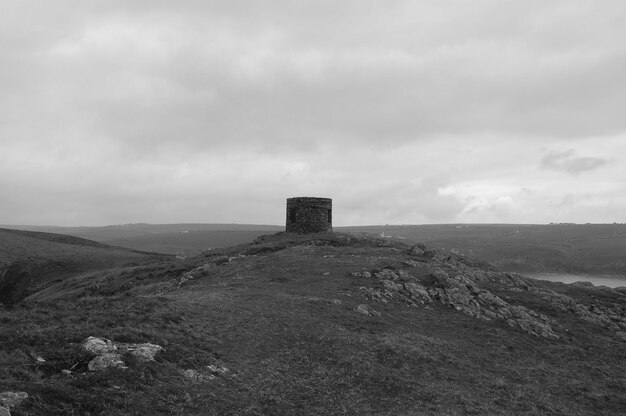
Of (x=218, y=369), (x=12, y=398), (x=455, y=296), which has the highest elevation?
(x=12, y=398)

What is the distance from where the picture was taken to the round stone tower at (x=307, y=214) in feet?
176

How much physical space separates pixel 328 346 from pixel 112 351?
8.89 m

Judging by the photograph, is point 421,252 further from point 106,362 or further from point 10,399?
point 10,399

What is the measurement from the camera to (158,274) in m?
40.7

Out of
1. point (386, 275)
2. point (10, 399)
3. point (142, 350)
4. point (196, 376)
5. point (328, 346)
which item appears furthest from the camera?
point (386, 275)

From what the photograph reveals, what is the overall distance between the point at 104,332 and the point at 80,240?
94008 millimetres

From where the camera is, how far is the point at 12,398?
30.4 feet

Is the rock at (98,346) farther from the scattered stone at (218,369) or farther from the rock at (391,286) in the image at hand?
the rock at (391,286)

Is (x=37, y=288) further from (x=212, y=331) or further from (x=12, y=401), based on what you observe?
(x=12, y=401)

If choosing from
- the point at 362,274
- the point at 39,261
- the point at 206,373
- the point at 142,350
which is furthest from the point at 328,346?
the point at 39,261

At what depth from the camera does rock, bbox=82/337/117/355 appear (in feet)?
42.3

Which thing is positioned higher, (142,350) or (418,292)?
(142,350)

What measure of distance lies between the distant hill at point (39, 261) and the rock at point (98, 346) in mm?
51548

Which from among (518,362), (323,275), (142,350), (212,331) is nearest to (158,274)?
(323,275)
